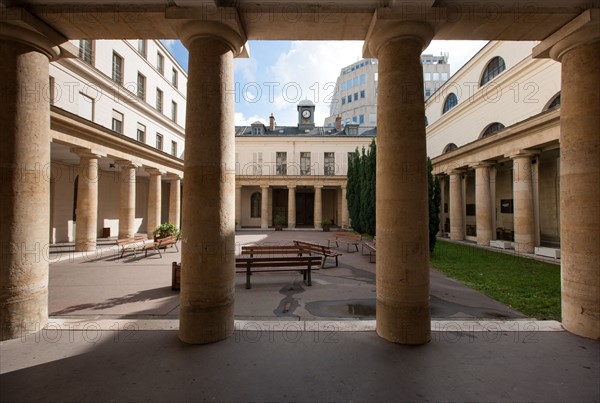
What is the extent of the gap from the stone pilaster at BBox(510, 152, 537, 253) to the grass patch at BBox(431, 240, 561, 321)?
5.19ft

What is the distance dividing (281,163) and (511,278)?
28.9 meters

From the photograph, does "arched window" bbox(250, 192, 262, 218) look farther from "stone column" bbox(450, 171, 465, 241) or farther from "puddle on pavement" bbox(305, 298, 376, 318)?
"puddle on pavement" bbox(305, 298, 376, 318)

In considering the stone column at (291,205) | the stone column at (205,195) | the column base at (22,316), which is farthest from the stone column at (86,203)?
the stone column at (291,205)

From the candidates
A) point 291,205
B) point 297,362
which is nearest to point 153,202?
point 291,205

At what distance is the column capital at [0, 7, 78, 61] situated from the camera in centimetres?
411

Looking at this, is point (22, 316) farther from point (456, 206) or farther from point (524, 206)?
point (456, 206)

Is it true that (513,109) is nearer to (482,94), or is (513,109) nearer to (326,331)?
(482,94)

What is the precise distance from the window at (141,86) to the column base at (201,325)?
67.0 ft

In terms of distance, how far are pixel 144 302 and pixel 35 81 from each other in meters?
4.82

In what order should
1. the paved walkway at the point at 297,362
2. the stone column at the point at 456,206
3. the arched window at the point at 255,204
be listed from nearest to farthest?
1. the paved walkway at the point at 297,362
2. the stone column at the point at 456,206
3. the arched window at the point at 255,204

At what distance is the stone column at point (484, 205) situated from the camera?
60.2 ft

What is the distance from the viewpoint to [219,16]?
414 centimetres

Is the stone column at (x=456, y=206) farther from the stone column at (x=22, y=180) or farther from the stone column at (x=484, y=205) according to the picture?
the stone column at (x=22, y=180)

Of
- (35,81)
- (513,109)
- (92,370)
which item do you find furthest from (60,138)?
(513,109)
